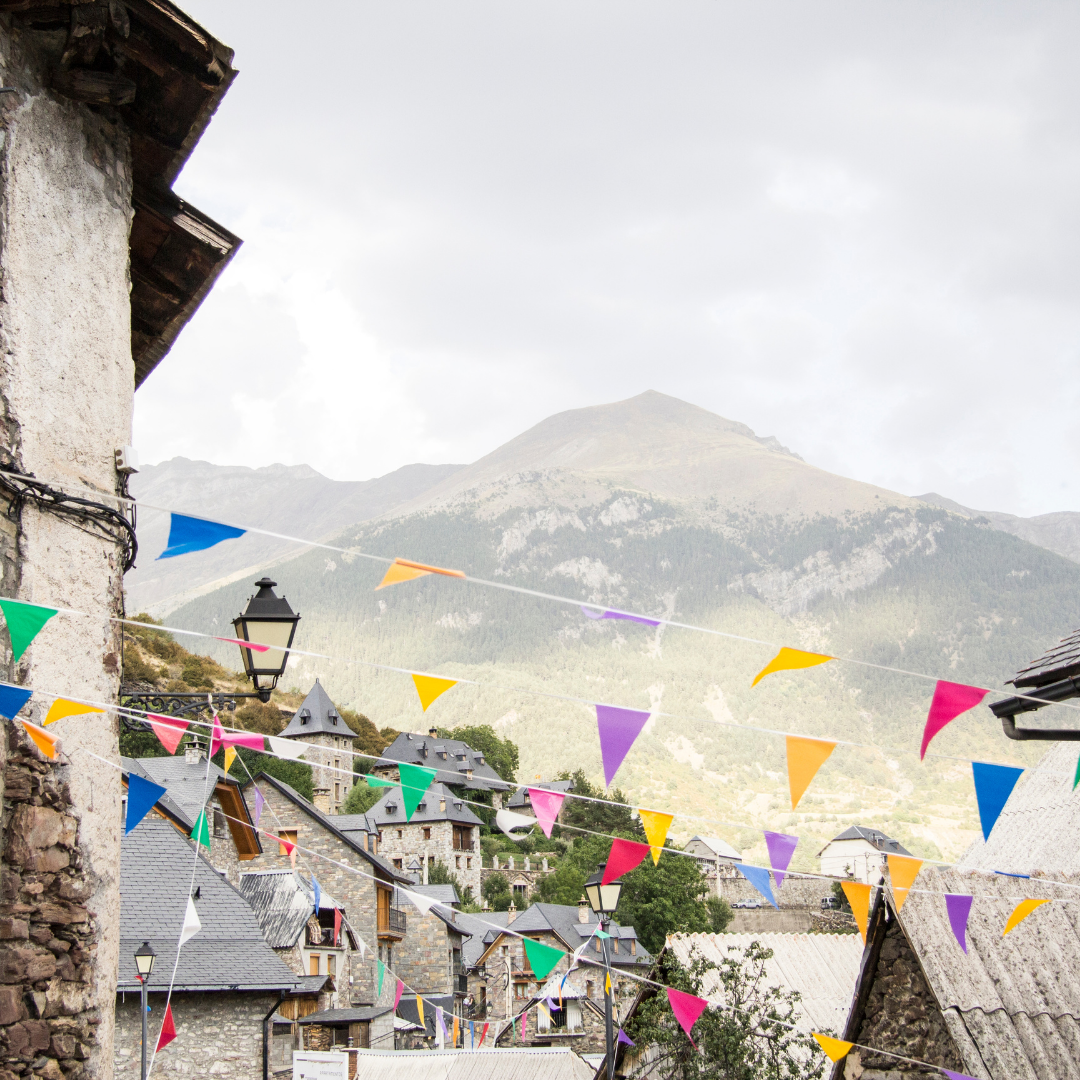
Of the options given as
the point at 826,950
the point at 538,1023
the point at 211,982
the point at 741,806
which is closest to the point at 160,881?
the point at 211,982

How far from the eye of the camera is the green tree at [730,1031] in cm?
1050

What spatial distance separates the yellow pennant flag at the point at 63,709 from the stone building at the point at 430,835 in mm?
60898

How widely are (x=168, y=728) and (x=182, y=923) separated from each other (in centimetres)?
1053

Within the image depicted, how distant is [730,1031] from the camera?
10.6 meters

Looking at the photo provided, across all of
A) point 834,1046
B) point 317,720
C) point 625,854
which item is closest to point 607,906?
point 834,1046

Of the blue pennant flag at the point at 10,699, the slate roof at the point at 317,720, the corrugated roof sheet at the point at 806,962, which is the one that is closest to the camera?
the blue pennant flag at the point at 10,699

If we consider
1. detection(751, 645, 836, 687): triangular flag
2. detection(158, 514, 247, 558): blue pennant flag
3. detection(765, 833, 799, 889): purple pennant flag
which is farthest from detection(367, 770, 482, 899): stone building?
detection(158, 514, 247, 558): blue pennant flag

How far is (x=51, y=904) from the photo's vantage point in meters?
3.80

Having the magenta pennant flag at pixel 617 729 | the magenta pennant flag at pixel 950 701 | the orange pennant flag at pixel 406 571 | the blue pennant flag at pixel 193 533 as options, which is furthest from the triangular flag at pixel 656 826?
the blue pennant flag at pixel 193 533

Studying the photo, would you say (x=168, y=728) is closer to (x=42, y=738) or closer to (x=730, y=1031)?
(x=42, y=738)

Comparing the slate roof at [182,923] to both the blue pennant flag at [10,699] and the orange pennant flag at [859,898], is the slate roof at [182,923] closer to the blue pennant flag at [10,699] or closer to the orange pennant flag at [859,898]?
the orange pennant flag at [859,898]

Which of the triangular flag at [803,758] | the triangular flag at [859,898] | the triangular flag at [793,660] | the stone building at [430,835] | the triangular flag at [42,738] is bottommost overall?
the stone building at [430,835]

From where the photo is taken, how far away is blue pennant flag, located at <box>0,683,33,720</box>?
142 inches

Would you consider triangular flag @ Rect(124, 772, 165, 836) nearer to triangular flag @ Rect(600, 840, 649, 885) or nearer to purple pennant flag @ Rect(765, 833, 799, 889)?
triangular flag @ Rect(600, 840, 649, 885)
